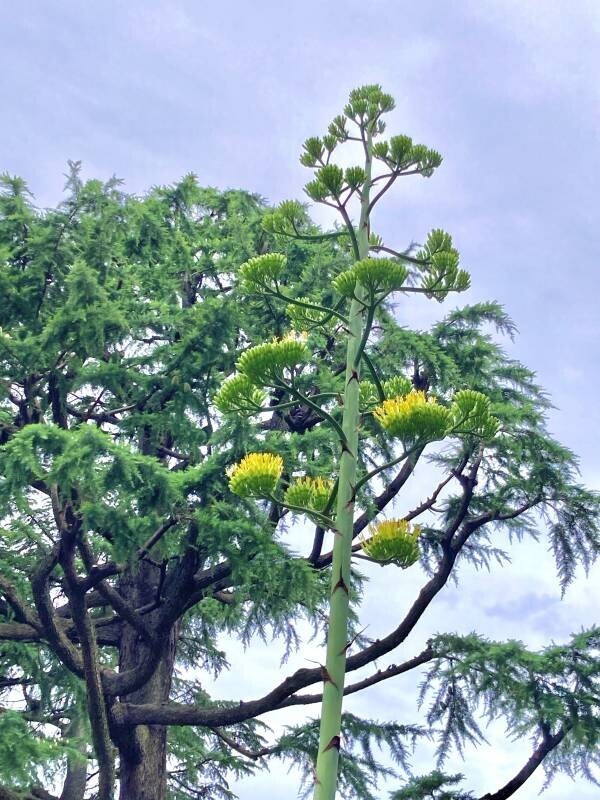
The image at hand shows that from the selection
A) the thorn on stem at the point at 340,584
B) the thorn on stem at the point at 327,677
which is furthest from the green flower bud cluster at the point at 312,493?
the thorn on stem at the point at 327,677

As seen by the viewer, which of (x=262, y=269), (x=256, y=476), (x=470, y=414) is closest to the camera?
(x=256, y=476)

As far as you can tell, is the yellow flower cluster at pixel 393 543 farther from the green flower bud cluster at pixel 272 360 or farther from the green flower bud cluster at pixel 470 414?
the green flower bud cluster at pixel 272 360

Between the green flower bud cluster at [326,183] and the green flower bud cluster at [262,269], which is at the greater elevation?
the green flower bud cluster at [326,183]

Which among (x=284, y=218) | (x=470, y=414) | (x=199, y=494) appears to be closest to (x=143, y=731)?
(x=199, y=494)

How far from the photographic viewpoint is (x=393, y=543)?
405 cm

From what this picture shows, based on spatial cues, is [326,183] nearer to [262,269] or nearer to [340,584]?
[262,269]

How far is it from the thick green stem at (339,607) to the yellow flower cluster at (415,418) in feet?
1.01

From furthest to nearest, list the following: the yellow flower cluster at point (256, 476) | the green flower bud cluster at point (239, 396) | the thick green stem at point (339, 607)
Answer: the green flower bud cluster at point (239, 396)
the yellow flower cluster at point (256, 476)
the thick green stem at point (339, 607)

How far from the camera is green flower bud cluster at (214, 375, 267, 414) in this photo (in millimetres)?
4727

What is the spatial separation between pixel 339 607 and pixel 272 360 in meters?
1.26

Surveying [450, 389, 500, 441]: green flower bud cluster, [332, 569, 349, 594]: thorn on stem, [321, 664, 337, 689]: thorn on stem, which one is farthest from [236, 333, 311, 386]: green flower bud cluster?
[321, 664, 337, 689]: thorn on stem

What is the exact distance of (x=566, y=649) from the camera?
843cm

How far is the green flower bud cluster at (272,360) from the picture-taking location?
14.4 ft

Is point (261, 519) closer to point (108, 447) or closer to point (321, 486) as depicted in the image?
point (108, 447)
